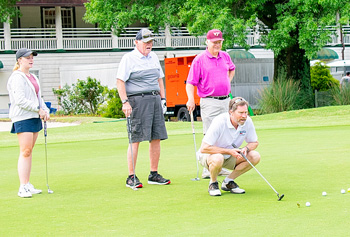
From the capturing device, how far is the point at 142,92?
873 centimetres

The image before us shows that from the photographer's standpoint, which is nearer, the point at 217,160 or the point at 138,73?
the point at 217,160

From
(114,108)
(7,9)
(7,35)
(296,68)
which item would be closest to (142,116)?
(296,68)

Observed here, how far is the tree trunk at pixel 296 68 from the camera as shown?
27.5 meters

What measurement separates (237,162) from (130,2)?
22.1m

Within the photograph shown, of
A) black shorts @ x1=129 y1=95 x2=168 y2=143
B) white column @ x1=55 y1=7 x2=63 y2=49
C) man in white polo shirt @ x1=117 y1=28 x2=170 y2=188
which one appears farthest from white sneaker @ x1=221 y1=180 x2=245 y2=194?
white column @ x1=55 y1=7 x2=63 y2=49

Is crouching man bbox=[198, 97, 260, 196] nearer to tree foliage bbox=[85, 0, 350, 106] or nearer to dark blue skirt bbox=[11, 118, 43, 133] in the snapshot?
dark blue skirt bbox=[11, 118, 43, 133]

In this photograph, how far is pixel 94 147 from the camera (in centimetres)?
1478

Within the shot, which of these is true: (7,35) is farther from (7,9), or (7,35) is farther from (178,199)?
(178,199)

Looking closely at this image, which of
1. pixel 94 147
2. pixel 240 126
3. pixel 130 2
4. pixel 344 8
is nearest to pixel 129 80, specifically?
pixel 240 126

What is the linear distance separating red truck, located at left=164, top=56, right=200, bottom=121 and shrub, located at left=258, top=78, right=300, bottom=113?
280 centimetres

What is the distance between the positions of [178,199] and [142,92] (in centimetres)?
183

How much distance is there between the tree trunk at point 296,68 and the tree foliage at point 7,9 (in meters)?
15.7

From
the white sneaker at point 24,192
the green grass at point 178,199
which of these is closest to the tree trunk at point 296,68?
the green grass at point 178,199

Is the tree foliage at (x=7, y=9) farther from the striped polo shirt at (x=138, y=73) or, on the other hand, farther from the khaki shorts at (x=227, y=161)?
the khaki shorts at (x=227, y=161)
